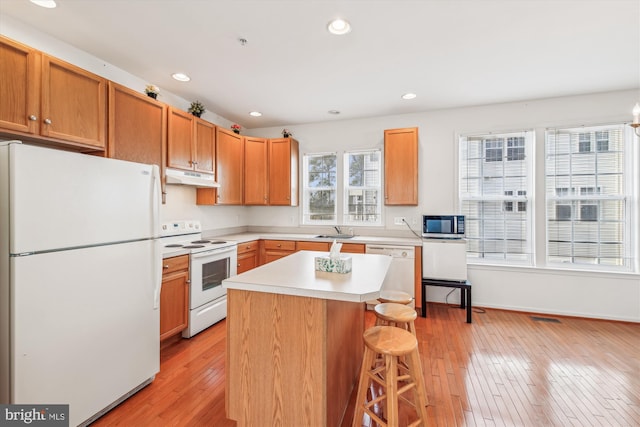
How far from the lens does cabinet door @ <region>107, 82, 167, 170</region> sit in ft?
7.84

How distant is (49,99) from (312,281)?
2.25 m

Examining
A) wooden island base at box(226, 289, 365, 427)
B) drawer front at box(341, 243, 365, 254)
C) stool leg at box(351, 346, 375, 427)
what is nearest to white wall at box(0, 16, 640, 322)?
drawer front at box(341, 243, 365, 254)

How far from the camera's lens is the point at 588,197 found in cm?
351

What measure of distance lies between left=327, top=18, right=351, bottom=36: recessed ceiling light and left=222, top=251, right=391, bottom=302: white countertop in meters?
1.79

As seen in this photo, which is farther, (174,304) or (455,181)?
(455,181)

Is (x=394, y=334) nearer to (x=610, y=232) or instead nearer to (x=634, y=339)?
(x=634, y=339)

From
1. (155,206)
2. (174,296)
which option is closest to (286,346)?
(155,206)

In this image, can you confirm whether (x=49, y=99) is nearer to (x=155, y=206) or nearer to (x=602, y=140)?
(x=155, y=206)

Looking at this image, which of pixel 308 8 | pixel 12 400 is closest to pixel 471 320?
pixel 308 8

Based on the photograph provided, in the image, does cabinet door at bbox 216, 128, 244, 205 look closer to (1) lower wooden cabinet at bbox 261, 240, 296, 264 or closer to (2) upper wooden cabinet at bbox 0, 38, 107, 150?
(1) lower wooden cabinet at bbox 261, 240, 296, 264

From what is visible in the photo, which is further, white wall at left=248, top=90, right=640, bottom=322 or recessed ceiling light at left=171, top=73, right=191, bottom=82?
white wall at left=248, top=90, right=640, bottom=322

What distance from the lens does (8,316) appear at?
1.39 meters

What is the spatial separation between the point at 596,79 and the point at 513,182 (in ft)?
4.37

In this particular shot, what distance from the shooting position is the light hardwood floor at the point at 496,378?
5.93 feet
